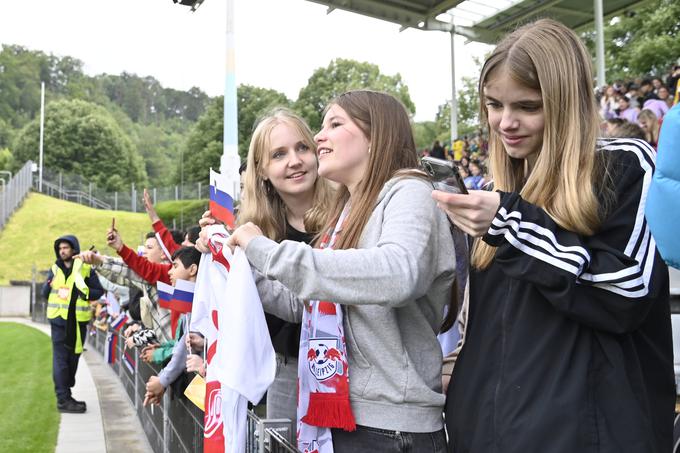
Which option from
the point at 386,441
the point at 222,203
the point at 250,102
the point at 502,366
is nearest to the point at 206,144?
the point at 250,102

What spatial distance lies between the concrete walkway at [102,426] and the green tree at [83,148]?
6830 cm

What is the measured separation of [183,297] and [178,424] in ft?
3.29

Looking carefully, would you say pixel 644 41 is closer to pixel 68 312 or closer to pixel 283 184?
pixel 68 312

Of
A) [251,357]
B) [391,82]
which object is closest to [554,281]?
[251,357]

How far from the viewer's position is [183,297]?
4.35 metres

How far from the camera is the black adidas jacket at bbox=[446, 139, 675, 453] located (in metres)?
1.73

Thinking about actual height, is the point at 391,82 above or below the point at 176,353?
above

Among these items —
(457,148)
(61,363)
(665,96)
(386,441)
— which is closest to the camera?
(386,441)

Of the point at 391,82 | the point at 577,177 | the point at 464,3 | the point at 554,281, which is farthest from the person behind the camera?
the point at 391,82

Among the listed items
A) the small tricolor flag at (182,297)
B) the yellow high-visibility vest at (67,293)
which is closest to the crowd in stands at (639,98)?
the yellow high-visibility vest at (67,293)

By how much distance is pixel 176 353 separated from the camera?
4789 millimetres

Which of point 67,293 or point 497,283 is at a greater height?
point 497,283

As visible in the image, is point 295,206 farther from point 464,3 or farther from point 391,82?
point 391,82

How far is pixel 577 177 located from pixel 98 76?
142 meters
